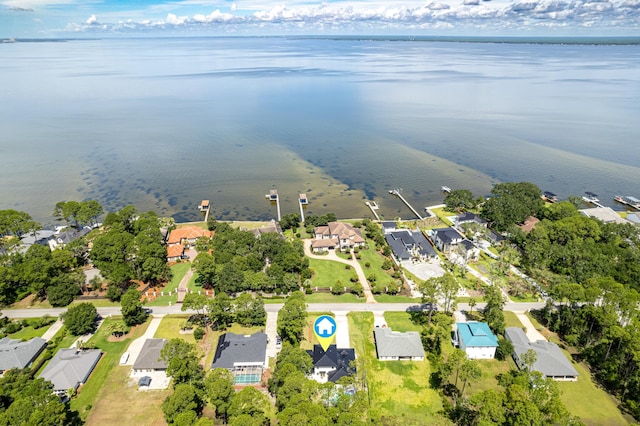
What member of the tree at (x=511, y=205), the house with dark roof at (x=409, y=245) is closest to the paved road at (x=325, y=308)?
the house with dark roof at (x=409, y=245)

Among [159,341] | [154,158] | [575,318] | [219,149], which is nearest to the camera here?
[159,341]

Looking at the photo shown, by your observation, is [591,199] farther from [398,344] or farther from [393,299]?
[398,344]

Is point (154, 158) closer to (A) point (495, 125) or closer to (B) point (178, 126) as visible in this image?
(B) point (178, 126)

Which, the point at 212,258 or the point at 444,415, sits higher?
the point at 212,258

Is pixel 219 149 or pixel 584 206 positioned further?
pixel 219 149

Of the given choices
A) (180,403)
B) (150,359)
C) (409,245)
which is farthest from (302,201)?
(180,403)

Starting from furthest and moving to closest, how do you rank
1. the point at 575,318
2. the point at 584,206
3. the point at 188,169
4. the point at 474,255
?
1. the point at 188,169
2. the point at 584,206
3. the point at 474,255
4. the point at 575,318

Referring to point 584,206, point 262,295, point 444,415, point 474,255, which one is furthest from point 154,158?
point 584,206
